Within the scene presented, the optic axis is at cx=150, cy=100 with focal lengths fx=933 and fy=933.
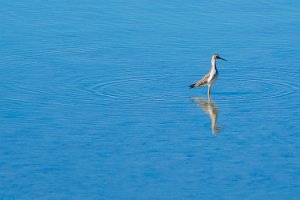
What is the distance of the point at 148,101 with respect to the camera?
17125 mm

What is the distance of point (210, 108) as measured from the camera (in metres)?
16.8

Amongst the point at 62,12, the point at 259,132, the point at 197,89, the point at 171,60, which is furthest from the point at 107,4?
the point at 259,132

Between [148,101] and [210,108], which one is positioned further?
[148,101]

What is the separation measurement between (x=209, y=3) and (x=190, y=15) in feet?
5.66

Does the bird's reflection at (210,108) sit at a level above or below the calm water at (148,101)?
below

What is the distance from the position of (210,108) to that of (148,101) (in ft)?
3.84

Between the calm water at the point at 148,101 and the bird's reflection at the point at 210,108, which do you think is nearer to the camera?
the calm water at the point at 148,101

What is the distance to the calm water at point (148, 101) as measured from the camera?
1299cm

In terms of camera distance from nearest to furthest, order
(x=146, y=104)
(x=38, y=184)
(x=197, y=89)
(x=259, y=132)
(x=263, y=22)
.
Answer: (x=38, y=184)
(x=259, y=132)
(x=146, y=104)
(x=197, y=89)
(x=263, y=22)

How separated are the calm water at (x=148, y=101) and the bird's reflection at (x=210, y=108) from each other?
37mm

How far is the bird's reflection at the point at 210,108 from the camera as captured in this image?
1562cm

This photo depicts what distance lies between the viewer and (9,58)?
20328 mm

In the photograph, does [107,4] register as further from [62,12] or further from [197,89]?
[197,89]

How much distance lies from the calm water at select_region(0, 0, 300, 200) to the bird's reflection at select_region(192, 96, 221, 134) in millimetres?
37
